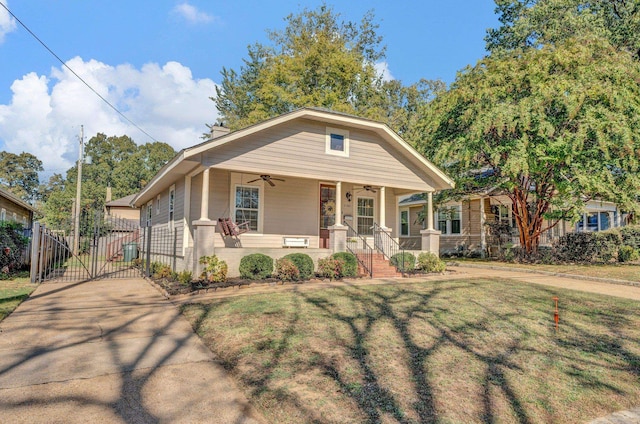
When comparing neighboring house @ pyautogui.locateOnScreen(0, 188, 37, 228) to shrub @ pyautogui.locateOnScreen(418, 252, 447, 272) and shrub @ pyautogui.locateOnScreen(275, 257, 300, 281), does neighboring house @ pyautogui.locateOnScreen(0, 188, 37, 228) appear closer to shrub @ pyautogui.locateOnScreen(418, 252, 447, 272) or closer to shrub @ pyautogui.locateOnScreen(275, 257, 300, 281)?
shrub @ pyautogui.locateOnScreen(275, 257, 300, 281)

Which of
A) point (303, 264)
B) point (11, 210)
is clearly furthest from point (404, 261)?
point (11, 210)

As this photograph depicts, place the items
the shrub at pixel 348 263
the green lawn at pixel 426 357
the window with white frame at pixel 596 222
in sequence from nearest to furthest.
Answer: the green lawn at pixel 426 357 < the shrub at pixel 348 263 < the window with white frame at pixel 596 222

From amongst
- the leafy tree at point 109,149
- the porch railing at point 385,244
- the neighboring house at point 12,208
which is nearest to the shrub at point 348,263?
the porch railing at point 385,244

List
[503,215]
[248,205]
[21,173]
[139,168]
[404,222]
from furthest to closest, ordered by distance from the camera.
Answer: [21,173] < [139,168] < [404,222] < [503,215] < [248,205]

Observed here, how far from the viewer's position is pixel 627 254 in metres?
16.9

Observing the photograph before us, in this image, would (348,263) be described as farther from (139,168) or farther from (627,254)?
(139,168)

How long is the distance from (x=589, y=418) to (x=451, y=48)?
96.8ft

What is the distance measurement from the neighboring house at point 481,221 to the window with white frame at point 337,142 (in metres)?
8.31

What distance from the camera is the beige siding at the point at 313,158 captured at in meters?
10.9

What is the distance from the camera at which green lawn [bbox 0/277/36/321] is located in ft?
22.0

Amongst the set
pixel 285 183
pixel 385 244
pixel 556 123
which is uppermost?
pixel 556 123

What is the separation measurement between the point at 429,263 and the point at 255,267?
613 cm

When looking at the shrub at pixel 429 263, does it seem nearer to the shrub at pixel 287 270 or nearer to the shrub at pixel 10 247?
the shrub at pixel 287 270

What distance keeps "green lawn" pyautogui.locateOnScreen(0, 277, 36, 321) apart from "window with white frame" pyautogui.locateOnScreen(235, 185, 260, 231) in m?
5.63
